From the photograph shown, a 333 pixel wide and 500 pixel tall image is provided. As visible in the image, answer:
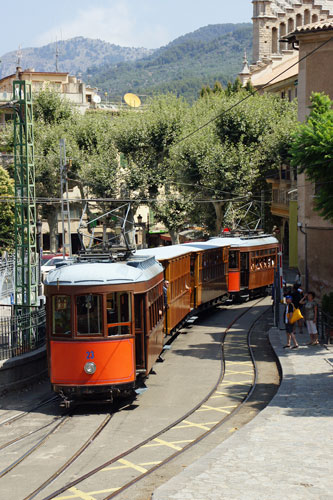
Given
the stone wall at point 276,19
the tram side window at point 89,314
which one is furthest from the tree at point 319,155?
the stone wall at point 276,19

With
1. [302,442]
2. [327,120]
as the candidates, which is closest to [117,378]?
[302,442]

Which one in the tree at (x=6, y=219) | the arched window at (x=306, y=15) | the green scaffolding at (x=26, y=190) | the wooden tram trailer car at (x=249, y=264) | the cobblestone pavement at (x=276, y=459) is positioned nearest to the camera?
the cobblestone pavement at (x=276, y=459)

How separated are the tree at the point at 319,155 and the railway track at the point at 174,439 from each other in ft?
17.2

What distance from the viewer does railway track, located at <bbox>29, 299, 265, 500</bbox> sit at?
34.3 feet

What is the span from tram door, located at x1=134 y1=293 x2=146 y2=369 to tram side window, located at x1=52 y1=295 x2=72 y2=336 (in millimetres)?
1433

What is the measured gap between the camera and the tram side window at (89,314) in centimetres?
1459

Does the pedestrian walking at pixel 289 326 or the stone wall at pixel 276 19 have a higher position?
the stone wall at pixel 276 19

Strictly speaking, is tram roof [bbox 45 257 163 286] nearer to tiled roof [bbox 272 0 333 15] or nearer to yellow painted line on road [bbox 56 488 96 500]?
yellow painted line on road [bbox 56 488 96 500]

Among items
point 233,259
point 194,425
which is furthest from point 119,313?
point 233,259

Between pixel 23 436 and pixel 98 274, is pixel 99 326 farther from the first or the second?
pixel 23 436

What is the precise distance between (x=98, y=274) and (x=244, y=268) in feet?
65.8

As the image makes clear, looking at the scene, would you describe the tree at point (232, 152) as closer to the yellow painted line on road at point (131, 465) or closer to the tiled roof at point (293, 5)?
the yellow painted line on road at point (131, 465)

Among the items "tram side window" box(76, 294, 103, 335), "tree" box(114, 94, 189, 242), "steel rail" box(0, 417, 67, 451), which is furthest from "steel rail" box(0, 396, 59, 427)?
"tree" box(114, 94, 189, 242)

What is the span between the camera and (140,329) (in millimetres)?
15469
